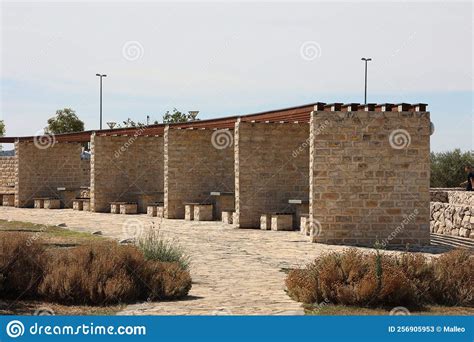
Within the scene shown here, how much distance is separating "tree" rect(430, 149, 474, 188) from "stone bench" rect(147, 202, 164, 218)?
17.8 metres

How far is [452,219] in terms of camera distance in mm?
17891

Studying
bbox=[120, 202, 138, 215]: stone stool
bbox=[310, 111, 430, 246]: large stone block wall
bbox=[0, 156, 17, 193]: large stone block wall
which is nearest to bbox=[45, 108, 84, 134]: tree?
bbox=[0, 156, 17, 193]: large stone block wall

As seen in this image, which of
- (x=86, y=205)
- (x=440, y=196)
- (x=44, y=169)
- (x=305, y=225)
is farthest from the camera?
(x=44, y=169)

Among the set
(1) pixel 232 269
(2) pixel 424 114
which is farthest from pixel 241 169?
(1) pixel 232 269

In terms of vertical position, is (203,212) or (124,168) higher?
(124,168)

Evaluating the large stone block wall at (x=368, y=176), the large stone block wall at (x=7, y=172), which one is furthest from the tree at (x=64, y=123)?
the large stone block wall at (x=368, y=176)

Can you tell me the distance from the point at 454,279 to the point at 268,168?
11003mm

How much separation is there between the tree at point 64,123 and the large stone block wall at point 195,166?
31120 mm

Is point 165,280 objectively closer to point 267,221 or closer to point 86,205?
point 267,221

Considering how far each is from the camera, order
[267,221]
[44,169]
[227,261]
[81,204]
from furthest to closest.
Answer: [44,169] → [81,204] → [267,221] → [227,261]

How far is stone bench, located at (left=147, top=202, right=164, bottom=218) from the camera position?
78.1 feet

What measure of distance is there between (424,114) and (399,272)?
7287mm

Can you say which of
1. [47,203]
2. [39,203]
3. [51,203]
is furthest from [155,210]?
[39,203]

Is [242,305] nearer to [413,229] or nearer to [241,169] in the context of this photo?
[413,229]
